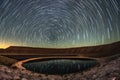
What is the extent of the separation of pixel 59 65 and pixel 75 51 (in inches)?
119

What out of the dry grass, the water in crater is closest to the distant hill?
the dry grass

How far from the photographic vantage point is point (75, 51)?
20.6 m

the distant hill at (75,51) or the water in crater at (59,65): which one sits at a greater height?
the distant hill at (75,51)


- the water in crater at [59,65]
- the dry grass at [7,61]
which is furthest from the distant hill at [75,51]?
the water in crater at [59,65]

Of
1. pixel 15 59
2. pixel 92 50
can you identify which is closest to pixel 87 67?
pixel 92 50

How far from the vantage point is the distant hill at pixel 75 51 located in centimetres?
1944

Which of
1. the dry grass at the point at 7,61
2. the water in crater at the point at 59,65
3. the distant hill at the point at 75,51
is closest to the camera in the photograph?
the dry grass at the point at 7,61

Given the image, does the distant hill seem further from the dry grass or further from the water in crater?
the water in crater

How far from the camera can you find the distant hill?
19438mm

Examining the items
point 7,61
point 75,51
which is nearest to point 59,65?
point 75,51

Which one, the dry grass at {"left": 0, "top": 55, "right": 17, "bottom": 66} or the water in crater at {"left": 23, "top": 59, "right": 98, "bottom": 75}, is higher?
the dry grass at {"left": 0, "top": 55, "right": 17, "bottom": 66}

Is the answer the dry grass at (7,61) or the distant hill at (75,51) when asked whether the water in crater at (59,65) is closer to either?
the distant hill at (75,51)

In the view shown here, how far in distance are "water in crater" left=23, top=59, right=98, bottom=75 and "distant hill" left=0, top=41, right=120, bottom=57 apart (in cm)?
96

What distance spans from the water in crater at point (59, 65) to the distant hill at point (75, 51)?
0.96 meters
